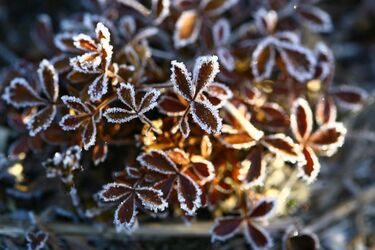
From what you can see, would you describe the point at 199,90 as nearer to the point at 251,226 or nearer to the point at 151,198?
the point at 151,198

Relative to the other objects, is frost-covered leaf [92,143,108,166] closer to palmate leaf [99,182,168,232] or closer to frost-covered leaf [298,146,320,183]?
palmate leaf [99,182,168,232]

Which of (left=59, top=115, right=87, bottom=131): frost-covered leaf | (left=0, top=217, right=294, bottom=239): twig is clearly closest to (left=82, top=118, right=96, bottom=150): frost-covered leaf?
(left=59, top=115, right=87, bottom=131): frost-covered leaf

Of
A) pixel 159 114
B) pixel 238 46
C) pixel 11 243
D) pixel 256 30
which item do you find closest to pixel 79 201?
pixel 11 243

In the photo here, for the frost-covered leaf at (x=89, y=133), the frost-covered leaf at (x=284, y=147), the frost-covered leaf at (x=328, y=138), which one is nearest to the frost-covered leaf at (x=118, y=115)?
the frost-covered leaf at (x=89, y=133)

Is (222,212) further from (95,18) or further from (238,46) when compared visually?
(95,18)

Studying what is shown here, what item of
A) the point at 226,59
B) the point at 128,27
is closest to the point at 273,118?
the point at 226,59
